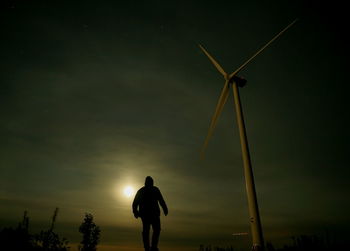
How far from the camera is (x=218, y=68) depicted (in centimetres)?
2286

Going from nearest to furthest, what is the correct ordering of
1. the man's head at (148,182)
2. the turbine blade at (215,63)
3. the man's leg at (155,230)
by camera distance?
the man's leg at (155,230), the man's head at (148,182), the turbine blade at (215,63)

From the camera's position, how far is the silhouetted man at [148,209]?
8352 millimetres

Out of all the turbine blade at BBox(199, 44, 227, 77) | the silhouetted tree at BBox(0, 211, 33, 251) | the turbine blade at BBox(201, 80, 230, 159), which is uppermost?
the turbine blade at BBox(199, 44, 227, 77)

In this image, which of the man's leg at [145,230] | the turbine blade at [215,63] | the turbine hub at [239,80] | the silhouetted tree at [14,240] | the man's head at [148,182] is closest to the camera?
the man's leg at [145,230]

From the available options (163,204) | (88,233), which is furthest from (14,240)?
(163,204)

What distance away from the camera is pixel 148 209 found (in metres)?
8.61

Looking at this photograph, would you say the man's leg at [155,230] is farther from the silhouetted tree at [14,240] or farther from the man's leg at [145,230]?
the silhouetted tree at [14,240]

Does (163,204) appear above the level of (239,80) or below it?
below

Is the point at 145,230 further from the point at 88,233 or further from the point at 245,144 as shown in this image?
the point at 88,233

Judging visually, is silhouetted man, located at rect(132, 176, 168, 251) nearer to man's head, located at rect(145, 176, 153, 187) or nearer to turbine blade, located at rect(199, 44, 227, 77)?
man's head, located at rect(145, 176, 153, 187)

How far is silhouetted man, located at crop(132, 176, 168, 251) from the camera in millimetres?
8352

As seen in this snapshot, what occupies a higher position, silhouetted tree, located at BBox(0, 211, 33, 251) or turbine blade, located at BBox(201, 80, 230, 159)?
turbine blade, located at BBox(201, 80, 230, 159)

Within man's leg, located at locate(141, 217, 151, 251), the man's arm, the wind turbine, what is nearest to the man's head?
the man's arm

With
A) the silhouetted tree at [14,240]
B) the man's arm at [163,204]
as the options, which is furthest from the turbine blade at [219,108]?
the silhouetted tree at [14,240]
